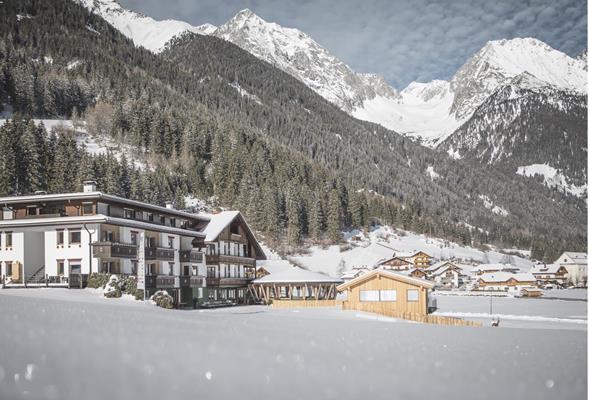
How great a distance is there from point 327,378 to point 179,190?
97736 mm

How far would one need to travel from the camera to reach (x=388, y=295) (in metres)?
46.4

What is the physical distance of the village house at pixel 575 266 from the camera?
140m

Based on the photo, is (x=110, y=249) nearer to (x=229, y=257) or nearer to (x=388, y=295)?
(x=229, y=257)

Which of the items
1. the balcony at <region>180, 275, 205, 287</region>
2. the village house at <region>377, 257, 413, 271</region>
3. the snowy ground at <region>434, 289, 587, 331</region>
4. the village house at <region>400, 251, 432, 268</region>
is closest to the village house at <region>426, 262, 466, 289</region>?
the village house at <region>400, 251, 432, 268</region>

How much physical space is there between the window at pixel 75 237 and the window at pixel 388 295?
2471 centimetres

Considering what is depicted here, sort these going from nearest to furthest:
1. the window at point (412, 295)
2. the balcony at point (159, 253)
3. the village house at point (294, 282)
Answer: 1. the balcony at point (159, 253)
2. the window at point (412, 295)
3. the village house at point (294, 282)

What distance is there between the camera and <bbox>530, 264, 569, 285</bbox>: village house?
436 ft

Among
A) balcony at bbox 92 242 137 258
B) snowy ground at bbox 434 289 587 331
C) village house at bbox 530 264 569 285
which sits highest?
balcony at bbox 92 242 137 258

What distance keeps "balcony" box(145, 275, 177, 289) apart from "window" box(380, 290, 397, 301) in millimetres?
18207

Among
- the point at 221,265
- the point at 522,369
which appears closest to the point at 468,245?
the point at 221,265

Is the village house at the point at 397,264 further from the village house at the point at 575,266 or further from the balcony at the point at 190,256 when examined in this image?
the balcony at the point at 190,256

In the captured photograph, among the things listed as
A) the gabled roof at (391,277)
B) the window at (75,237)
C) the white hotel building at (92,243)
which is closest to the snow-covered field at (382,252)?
the white hotel building at (92,243)

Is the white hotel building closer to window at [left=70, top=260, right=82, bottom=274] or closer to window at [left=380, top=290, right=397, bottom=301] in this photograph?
window at [left=70, top=260, right=82, bottom=274]

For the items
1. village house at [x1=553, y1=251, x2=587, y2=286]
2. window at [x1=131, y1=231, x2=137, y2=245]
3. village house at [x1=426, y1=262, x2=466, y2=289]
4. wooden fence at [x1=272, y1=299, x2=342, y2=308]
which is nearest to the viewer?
window at [x1=131, y1=231, x2=137, y2=245]
